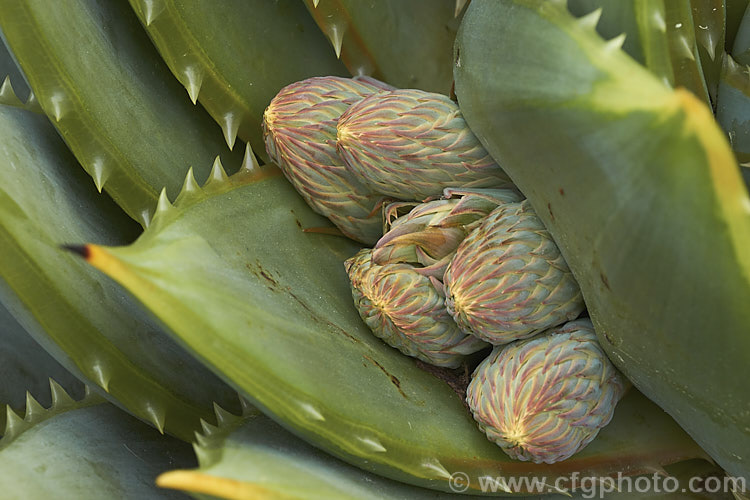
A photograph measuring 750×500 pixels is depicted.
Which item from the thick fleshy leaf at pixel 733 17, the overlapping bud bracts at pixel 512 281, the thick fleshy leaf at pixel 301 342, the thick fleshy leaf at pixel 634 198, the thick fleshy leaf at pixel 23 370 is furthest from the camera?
the thick fleshy leaf at pixel 23 370

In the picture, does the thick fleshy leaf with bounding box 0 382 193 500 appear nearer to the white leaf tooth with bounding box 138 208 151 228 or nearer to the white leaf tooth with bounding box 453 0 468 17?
the white leaf tooth with bounding box 138 208 151 228

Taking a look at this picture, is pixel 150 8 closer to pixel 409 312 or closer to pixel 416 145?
pixel 416 145

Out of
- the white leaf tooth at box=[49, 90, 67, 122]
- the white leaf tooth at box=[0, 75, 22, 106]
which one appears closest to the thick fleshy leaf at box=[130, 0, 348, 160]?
the white leaf tooth at box=[49, 90, 67, 122]

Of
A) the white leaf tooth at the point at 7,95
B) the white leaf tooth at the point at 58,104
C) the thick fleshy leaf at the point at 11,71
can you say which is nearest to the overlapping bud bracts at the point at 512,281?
the white leaf tooth at the point at 58,104

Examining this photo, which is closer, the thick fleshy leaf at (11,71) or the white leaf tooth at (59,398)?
the white leaf tooth at (59,398)

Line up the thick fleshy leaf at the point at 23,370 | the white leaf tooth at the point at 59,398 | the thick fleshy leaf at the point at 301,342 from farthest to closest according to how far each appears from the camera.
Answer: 1. the thick fleshy leaf at the point at 23,370
2. the white leaf tooth at the point at 59,398
3. the thick fleshy leaf at the point at 301,342

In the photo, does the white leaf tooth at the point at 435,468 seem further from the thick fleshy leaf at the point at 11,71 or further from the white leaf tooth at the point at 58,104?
the thick fleshy leaf at the point at 11,71
